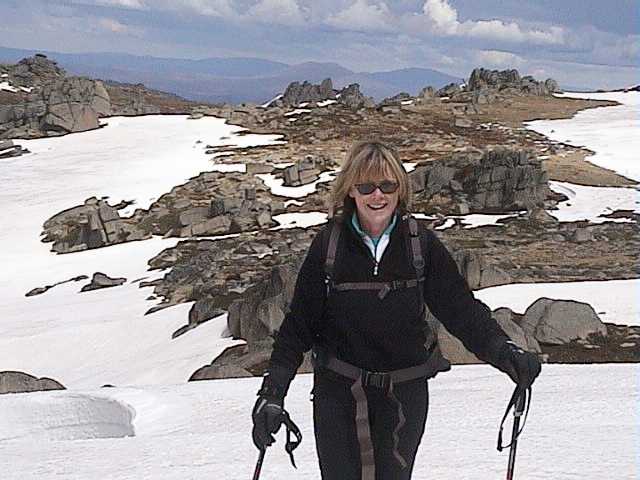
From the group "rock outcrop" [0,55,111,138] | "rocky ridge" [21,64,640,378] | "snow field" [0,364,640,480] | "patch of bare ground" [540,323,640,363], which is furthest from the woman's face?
"rock outcrop" [0,55,111,138]

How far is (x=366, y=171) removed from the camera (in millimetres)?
3443

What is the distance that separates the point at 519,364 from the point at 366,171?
99 centimetres

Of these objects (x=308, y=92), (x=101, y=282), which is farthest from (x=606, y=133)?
(x=101, y=282)

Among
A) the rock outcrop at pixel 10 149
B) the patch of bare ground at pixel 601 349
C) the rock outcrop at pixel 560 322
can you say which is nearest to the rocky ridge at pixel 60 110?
the rock outcrop at pixel 10 149

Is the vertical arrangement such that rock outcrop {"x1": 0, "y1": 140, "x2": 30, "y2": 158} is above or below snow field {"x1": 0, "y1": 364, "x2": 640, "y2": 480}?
below

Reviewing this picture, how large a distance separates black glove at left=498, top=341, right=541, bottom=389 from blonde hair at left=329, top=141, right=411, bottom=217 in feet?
2.35

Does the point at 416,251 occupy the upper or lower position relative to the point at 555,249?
upper

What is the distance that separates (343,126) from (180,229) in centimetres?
2489

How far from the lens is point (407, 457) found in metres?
3.47

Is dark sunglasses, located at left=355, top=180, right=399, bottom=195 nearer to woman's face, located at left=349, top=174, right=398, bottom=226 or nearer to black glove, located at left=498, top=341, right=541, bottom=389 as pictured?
woman's face, located at left=349, top=174, right=398, bottom=226

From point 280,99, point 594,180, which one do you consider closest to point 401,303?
point 594,180

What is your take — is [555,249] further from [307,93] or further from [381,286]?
[307,93]

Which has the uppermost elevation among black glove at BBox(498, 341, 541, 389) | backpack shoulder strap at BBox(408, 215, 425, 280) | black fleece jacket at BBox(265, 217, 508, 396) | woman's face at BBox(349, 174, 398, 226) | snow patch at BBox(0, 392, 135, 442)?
woman's face at BBox(349, 174, 398, 226)

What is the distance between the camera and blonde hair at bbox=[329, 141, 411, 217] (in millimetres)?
3439
